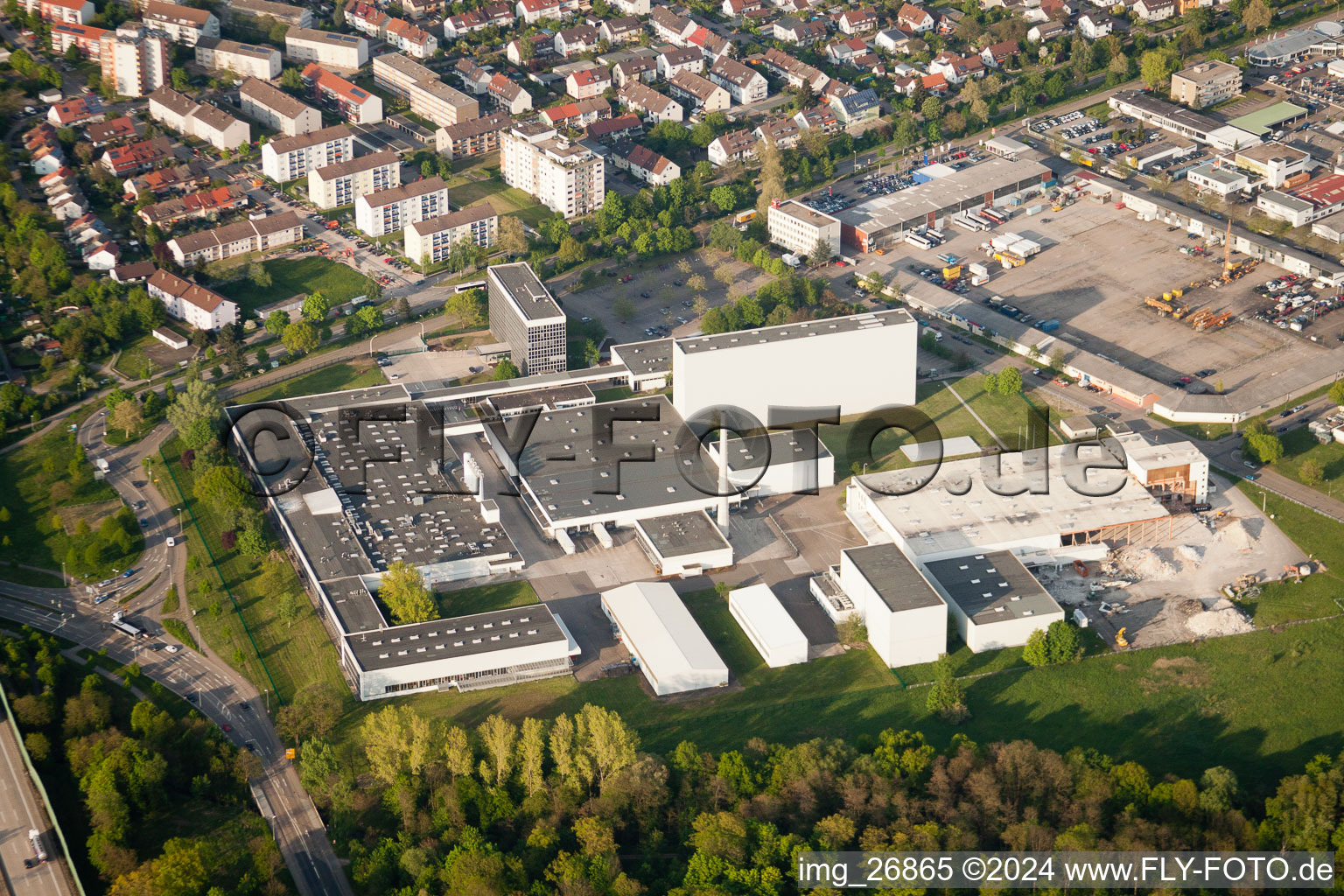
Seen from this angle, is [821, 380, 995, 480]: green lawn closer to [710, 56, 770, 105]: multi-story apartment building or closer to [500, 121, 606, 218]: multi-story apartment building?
[500, 121, 606, 218]: multi-story apartment building

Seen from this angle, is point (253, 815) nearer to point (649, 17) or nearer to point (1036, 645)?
point (1036, 645)

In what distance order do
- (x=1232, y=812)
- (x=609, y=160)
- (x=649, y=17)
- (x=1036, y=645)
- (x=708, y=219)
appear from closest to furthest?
1. (x=1232, y=812)
2. (x=1036, y=645)
3. (x=708, y=219)
4. (x=609, y=160)
5. (x=649, y=17)

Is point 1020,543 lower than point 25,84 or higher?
lower

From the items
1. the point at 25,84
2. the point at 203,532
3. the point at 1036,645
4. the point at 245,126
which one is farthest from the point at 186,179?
the point at 1036,645

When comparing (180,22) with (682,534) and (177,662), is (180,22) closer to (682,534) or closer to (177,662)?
(177,662)

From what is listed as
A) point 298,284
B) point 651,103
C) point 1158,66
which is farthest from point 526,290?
point 1158,66

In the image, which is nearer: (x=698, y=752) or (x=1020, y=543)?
(x=698, y=752)
